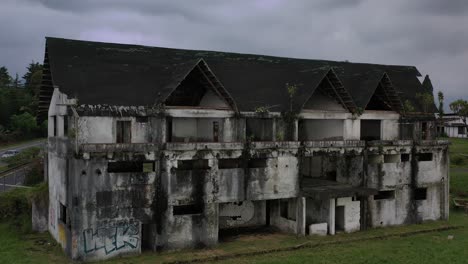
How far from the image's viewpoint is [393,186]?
3497 cm

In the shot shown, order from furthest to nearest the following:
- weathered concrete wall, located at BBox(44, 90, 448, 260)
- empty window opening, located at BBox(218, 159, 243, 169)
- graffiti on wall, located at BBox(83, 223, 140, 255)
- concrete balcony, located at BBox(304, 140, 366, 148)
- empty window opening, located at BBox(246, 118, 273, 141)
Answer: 1. empty window opening, located at BBox(246, 118, 273, 141)
2. concrete balcony, located at BBox(304, 140, 366, 148)
3. empty window opening, located at BBox(218, 159, 243, 169)
4. weathered concrete wall, located at BBox(44, 90, 448, 260)
5. graffiti on wall, located at BBox(83, 223, 140, 255)

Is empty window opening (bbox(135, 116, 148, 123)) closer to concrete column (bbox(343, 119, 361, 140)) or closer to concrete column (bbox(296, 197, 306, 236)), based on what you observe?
concrete column (bbox(296, 197, 306, 236))

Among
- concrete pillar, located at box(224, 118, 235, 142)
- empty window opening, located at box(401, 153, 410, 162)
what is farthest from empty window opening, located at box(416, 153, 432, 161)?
concrete pillar, located at box(224, 118, 235, 142)

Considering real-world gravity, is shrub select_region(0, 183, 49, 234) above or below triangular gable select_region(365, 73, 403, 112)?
below

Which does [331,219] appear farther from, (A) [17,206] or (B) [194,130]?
(A) [17,206]

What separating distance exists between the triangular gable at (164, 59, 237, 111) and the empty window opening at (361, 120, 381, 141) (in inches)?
515

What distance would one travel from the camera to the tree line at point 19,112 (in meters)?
76.9

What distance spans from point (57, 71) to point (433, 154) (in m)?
28.1

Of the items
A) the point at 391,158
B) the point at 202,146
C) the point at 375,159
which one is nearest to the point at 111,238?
the point at 202,146

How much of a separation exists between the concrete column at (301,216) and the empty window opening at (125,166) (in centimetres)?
1082

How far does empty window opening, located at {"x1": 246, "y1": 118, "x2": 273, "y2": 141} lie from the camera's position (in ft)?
108

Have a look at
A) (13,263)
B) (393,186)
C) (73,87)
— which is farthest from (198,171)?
(393,186)

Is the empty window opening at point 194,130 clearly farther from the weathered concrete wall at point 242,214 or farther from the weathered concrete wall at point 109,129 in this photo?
the weathered concrete wall at point 109,129

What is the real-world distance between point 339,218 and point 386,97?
9.94 m
